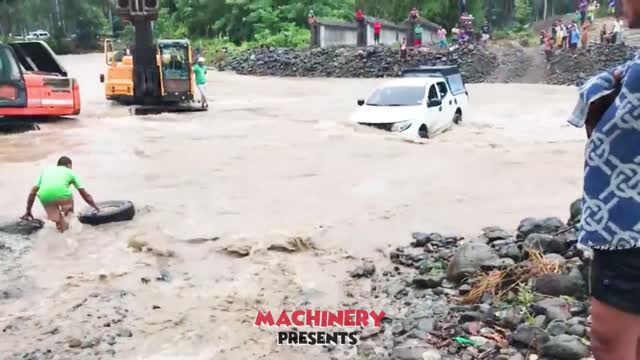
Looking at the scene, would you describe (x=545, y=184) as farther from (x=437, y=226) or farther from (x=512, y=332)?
(x=512, y=332)

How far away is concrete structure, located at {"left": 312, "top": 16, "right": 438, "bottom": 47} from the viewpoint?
42062mm

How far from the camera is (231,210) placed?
10422 mm

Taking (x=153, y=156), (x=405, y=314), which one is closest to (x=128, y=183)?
(x=153, y=156)

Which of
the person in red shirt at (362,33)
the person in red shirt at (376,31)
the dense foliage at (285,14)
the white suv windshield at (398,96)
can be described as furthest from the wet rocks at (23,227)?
the dense foliage at (285,14)

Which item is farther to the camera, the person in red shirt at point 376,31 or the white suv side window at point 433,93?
the person in red shirt at point 376,31

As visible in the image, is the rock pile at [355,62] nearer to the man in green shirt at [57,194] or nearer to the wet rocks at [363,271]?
the man in green shirt at [57,194]

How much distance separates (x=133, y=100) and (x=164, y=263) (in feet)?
53.0

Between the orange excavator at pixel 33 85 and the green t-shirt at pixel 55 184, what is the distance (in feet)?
31.4

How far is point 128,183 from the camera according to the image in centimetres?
1255

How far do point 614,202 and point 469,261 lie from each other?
399cm

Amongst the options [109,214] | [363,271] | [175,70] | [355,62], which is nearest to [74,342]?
[363,271]

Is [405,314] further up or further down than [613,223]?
further down

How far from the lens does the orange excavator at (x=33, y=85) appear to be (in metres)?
17.6

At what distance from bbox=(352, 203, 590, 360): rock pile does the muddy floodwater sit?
581 mm
